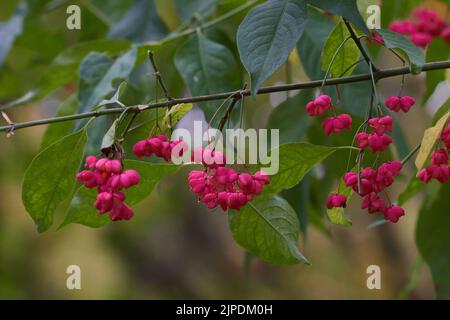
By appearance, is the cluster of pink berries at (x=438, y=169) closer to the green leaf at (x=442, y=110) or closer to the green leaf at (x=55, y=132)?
the green leaf at (x=442, y=110)

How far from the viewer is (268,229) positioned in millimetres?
976

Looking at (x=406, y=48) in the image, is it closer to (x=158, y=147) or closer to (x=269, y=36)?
(x=269, y=36)

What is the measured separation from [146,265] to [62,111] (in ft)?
10.0

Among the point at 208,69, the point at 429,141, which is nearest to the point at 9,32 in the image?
the point at 208,69

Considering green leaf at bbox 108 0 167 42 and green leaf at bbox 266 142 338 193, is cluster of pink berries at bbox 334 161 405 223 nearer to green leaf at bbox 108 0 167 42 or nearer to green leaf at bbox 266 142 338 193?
green leaf at bbox 266 142 338 193

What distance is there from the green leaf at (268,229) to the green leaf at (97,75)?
11.7 inches

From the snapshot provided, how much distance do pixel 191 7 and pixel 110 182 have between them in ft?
2.17

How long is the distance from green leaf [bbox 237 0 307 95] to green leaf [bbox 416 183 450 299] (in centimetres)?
55

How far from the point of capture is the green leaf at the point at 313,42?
122 centimetres

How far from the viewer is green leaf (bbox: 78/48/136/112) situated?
1.15 meters

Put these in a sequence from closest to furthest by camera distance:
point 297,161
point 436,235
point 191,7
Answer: point 297,161 < point 436,235 < point 191,7

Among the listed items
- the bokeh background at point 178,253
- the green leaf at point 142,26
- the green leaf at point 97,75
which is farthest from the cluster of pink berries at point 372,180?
the bokeh background at point 178,253

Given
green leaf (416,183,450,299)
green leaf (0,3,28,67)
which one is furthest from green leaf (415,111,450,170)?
green leaf (0,3,28,67)
